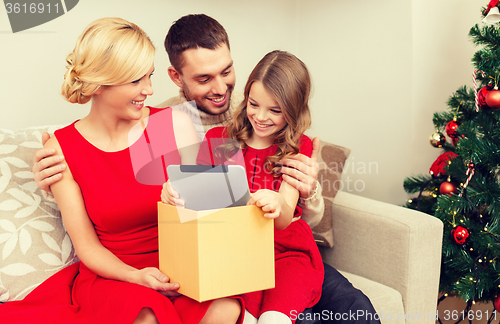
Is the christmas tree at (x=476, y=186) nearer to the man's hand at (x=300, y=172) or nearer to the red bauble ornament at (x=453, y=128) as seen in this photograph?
the red bauble ornament at (x=453, y=128)

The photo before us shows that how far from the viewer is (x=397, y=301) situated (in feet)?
4.44

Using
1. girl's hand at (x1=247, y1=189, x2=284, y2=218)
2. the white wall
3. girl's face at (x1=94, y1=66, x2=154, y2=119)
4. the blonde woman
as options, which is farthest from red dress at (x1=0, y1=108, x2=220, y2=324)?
the white wall

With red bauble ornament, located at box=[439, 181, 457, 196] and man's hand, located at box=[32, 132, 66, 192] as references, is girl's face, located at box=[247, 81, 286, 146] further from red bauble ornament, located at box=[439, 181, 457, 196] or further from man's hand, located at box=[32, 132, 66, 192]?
red bauble ornament, located at box=[439, 181, 457, 196]

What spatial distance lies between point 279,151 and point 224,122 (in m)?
0.33

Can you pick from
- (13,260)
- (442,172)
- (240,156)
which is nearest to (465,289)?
(442,172)

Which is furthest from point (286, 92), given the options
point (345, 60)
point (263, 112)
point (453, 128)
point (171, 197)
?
point (345, 60)

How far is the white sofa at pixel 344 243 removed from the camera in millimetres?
1217

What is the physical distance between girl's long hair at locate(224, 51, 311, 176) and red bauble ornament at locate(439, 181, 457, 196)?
31.0 inches

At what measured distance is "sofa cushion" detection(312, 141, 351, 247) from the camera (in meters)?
1.61

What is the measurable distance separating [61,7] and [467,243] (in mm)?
1927

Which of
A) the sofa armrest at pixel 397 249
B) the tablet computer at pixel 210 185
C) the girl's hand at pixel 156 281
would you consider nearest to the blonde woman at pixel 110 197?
the girl's hand at pixel 156 281

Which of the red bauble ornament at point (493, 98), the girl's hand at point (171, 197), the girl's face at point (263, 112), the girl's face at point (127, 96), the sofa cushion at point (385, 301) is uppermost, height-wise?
the girl's face at point (127, 96)

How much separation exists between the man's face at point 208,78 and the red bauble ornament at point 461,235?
1.02m

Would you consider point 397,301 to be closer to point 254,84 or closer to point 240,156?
point 240,156
